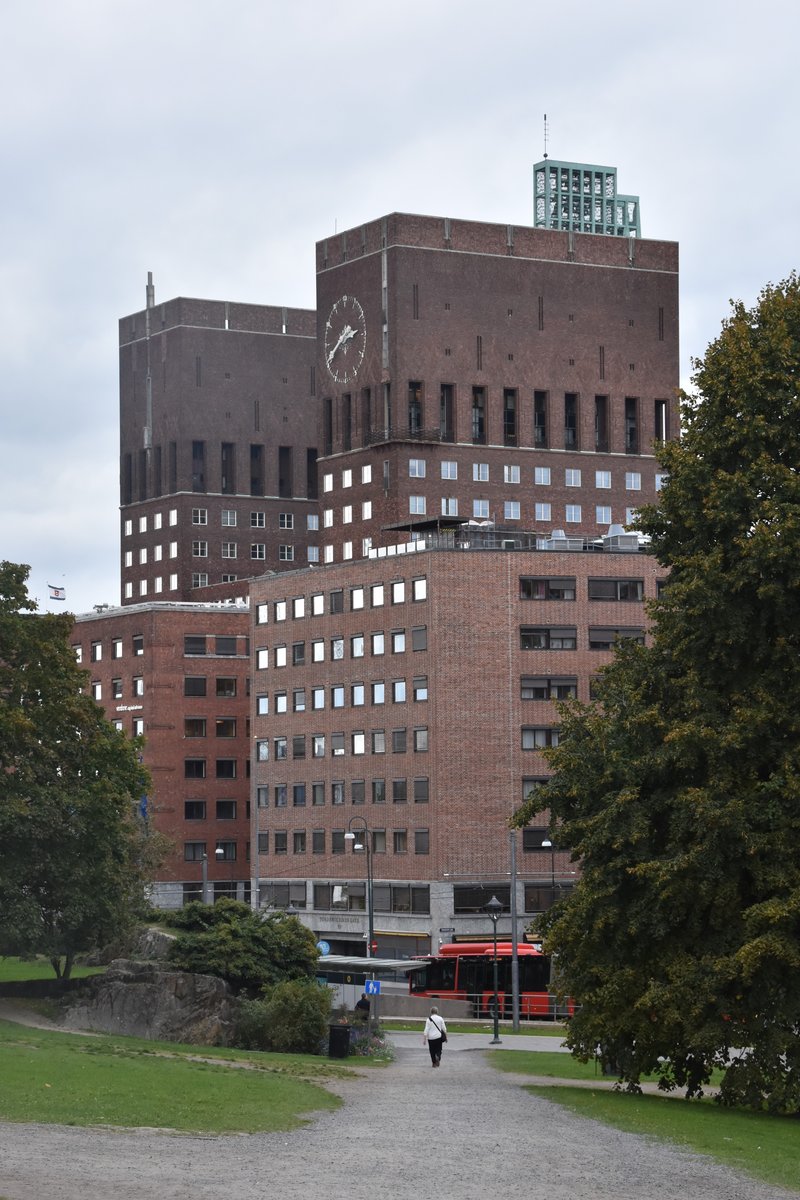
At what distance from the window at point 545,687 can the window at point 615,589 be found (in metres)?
5.69

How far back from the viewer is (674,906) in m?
42.9

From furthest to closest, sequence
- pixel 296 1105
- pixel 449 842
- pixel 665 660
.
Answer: pixel 449 842 → pixel 665 660 → pixel 296 1105

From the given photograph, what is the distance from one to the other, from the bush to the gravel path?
74.3ft

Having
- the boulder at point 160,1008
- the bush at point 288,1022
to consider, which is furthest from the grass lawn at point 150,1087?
the boulder at point 160,1008

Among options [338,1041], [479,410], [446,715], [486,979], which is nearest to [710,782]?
[338,1041]

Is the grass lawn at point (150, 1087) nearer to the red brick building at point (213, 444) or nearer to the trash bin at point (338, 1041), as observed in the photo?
the trash bin at point (338, 1041)

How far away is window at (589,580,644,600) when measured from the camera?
4825 inches

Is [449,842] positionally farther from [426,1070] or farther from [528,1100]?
[528,1100]

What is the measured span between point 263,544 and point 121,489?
16.1 metres

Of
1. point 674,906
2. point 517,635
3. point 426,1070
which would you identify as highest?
point 517,635

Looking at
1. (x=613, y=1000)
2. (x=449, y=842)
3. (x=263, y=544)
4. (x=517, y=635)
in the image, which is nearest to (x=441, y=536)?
(x=517, y=635)

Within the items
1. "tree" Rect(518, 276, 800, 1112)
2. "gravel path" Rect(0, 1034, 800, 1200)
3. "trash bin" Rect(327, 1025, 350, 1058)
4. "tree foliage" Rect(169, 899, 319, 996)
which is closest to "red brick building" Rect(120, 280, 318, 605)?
"tree foliage" Rect(169, 899, 319, 996)

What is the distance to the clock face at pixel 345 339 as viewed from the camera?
488 ft

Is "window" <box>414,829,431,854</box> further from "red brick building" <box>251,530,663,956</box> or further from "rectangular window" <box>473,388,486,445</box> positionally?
"rectangular window" <box>473,388,486,445</box>
